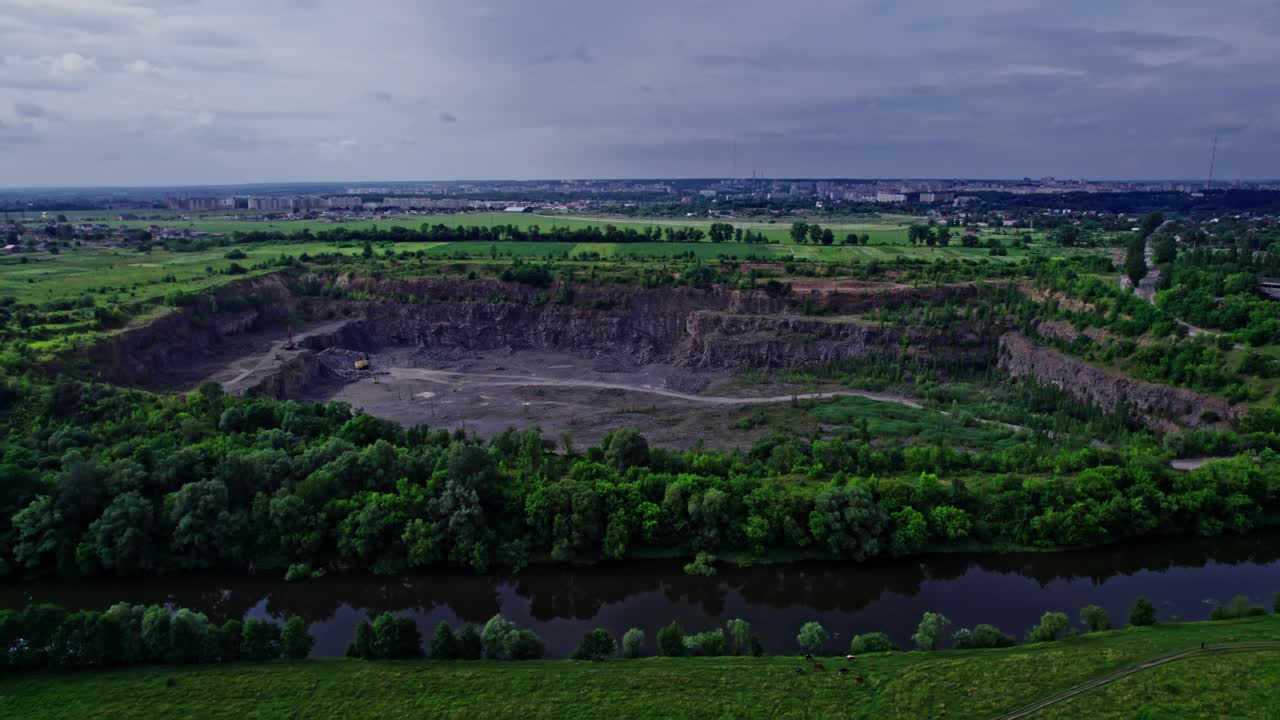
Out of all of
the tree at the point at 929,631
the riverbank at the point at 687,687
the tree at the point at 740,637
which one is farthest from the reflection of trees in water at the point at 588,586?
the riverbank at the point at 687,687

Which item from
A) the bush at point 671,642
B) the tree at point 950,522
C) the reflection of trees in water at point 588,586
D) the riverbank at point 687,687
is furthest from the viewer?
the tree at point 950,522

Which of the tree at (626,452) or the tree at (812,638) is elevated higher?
the tree at (626,452)

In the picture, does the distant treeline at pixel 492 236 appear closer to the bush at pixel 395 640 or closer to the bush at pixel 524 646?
the bush at pixel 524 646

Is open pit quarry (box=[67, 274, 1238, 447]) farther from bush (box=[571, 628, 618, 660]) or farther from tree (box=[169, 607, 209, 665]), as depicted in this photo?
tree (box=[169, 607, 209, 665])

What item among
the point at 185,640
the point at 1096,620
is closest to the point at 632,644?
the point at 185,640

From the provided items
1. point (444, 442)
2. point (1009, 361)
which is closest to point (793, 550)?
point (444, 442)

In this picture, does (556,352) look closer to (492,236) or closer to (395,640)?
(492,236)
